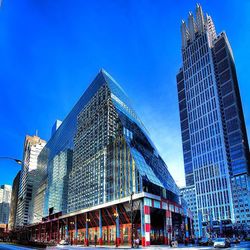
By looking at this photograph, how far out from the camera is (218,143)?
173750mm

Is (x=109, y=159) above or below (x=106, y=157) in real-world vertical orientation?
below

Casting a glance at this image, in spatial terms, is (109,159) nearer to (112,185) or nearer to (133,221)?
(112,185)

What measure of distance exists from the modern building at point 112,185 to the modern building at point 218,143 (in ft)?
286

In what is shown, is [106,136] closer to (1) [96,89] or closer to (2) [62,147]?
(1) [96,89]

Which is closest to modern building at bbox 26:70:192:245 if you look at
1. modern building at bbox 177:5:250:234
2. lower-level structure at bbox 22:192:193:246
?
lower-level structure at bbox 22:192:193:246

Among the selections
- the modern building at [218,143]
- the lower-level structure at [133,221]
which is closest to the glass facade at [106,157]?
the lower-level structure at [133,221]

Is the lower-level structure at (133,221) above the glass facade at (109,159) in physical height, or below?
below

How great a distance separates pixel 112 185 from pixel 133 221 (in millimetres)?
10434

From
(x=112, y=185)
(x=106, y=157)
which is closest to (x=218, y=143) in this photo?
(x=106, y=157)

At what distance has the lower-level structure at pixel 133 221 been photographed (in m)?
57.5

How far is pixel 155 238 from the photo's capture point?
210ft

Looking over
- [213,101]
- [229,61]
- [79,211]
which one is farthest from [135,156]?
[229,61]

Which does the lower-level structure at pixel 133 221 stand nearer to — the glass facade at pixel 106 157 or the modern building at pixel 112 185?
the modern building at pixel 112 185

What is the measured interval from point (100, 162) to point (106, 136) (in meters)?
7.71
